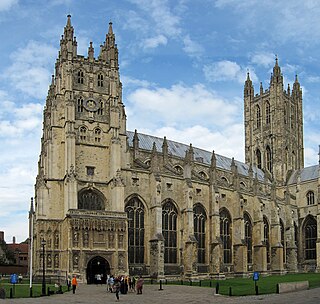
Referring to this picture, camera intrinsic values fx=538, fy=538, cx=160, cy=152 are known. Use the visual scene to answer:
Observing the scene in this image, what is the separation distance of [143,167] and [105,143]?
613 centimetres

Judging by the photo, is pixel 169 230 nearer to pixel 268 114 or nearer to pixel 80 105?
pixel 80 105

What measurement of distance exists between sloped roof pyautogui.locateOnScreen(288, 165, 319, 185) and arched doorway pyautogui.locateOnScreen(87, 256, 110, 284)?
51.0 m

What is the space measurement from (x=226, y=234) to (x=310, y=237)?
23.6 metres

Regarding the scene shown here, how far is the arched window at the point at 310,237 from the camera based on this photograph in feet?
298

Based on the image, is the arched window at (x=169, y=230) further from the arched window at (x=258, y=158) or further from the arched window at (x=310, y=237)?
the arched window at (x=258, y=158)

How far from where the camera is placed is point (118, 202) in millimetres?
59531

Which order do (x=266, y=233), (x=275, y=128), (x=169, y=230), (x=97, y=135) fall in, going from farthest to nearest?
(x=275, y=128), (x=266, y=233), (x=169, y=230), (x=97, y=135)

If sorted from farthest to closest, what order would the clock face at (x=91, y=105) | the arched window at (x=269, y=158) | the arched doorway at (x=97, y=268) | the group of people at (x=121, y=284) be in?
the arched window at (x=269, y=158) → the clock face at (x=91, y=105) → the arched doorway at (x=97, y=268) → the group of people at (x=121, y=284)

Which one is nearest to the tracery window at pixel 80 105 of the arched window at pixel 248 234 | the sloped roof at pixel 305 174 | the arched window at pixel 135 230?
the arched window at pixel 135 230

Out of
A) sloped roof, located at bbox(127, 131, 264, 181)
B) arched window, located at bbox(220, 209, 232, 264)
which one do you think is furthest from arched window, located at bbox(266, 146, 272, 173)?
arched window, located at bbox(220, 209, 232, 264)

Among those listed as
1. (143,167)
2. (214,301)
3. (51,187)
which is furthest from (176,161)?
(214,301)

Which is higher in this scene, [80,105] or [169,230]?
[80,105]

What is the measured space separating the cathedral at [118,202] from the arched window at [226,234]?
0.14m

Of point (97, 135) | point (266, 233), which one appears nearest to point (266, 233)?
point (266, 233)
